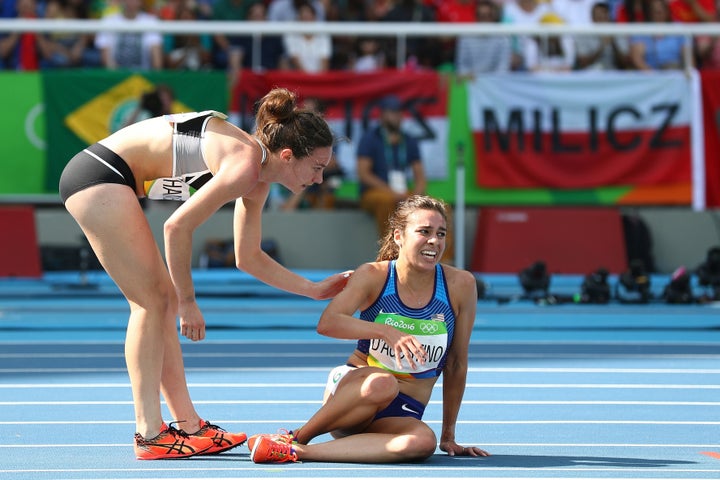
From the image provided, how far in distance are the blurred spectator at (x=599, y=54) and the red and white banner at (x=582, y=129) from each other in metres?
0.69

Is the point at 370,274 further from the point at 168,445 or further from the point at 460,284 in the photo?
the point at 168,445

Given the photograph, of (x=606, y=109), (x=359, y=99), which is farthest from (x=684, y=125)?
(x=359, y=99)

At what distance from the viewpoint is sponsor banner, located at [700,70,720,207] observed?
13805 millimetres

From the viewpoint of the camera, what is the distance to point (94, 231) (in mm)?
5242

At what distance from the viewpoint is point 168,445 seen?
5266 mm

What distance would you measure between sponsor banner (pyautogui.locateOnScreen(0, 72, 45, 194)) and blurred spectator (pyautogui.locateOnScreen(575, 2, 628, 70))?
6.06 meters

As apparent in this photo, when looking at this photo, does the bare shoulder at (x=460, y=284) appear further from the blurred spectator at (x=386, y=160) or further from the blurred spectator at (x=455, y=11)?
the blurred spectator at (x=455, y=11)

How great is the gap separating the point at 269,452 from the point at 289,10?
11.0 meters

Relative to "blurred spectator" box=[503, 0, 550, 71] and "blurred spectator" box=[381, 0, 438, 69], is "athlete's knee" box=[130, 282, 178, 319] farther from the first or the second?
"blurred spectator" box=[503, 0, 550, 71]

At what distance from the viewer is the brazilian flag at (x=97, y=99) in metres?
13.7

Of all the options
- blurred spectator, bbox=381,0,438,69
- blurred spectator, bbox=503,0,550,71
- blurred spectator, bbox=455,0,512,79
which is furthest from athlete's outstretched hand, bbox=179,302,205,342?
blurred spectator, bbox=503,0,550,71

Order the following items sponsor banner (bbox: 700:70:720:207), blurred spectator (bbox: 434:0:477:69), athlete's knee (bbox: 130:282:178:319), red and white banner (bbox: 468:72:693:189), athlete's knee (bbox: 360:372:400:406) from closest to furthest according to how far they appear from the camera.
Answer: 1. athlete's knee (bbox: 360:372:400:406)
2. athlete's knee (bbox: 130:282:178:319)
3. sponsor banner (bbox: 700:70:720:207)
4. red and white banner (bbox: 468:72:693:189)
5. blurred spectator (bbox: 434:0:477:69)

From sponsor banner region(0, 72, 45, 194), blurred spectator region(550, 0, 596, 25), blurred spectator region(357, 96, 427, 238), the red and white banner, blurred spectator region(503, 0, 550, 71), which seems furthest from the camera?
blurred spectator region(550, 0, 596, 25)

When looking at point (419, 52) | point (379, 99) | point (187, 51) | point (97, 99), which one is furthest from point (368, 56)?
point (97, 99)
